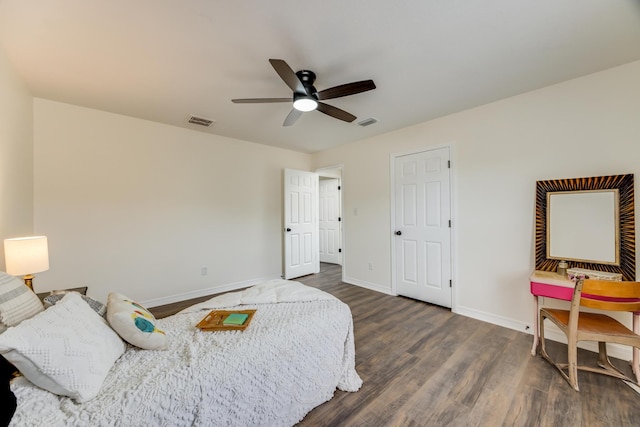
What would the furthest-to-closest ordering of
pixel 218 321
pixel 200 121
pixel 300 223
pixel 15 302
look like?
pixel 300 223 < pixel 200 121 < pixel 218 321 < pixel 15 302

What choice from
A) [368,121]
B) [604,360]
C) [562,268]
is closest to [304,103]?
[368,121]

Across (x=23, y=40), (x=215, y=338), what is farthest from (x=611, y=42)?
(x=23, y=40)

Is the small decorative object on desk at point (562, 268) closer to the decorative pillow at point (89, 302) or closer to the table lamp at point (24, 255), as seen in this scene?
the decorative pillow at point (89, 302)

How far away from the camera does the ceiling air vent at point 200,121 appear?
3182 mm

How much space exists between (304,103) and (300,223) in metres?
2.88

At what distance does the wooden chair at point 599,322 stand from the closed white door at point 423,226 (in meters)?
1.35

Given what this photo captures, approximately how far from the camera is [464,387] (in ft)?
5.96

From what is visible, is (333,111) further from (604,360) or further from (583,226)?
(604,360)

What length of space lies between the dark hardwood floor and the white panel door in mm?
2148

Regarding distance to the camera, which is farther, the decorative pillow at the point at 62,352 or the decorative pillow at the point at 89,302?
the decorative pillow at the point at 89,302

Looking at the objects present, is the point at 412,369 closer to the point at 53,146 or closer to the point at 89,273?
the point at 89,273

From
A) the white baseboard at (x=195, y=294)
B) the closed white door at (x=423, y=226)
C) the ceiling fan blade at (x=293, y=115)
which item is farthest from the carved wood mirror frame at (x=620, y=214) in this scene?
the white baseboard at (x=195, y=294)

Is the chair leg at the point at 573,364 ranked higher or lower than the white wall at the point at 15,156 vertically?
lower

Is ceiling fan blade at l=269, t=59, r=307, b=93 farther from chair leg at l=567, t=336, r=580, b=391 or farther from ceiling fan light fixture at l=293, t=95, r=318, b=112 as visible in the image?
chair leg at l=567, t=336, r=580, b=391
